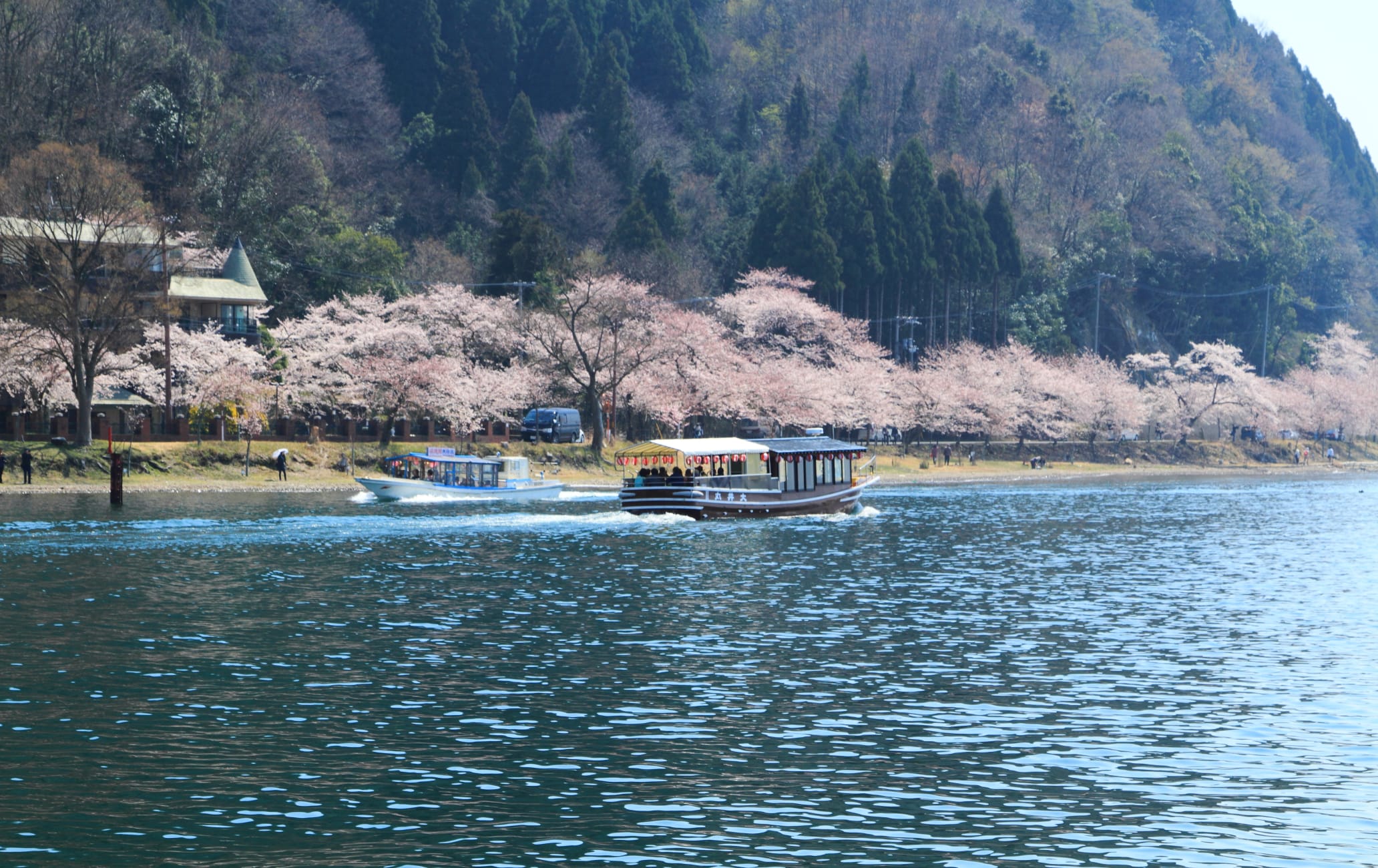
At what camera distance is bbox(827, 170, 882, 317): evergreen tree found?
13675cm

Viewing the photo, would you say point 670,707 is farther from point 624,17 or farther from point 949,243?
point 624,17

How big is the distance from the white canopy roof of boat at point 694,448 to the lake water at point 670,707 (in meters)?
16.0

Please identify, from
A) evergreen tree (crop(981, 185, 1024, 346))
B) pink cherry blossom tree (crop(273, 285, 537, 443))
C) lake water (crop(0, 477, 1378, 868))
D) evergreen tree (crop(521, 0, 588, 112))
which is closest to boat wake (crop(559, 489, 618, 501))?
pink cherry blossom tree (crop(273, 285, 537, 443))

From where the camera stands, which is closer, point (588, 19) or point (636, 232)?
point (636, 232)

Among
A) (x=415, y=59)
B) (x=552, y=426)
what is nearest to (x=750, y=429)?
(x=552, y=426)

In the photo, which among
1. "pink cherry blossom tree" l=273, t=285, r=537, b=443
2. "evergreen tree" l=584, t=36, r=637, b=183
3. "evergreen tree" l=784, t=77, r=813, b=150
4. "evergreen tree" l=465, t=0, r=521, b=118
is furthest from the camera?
"evergreen tree" l=784, t=77, r=813, b=150

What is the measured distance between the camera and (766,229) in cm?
13625

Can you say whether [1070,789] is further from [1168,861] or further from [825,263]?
[825,263]

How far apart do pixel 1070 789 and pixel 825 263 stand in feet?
371

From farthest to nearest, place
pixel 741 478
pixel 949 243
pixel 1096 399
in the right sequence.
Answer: pixel 949 243, pixel 1096 399, pixel 741 478

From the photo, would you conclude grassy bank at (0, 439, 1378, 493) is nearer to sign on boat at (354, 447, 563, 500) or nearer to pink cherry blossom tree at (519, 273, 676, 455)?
pink cherry blossom tree at (519, 273, 676, 455)

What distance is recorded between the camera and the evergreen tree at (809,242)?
433 feet

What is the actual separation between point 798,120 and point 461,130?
1842 inches

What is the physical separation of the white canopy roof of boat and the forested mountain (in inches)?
1846
